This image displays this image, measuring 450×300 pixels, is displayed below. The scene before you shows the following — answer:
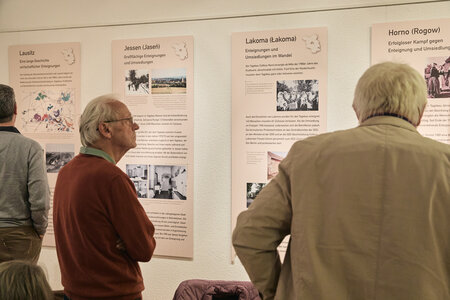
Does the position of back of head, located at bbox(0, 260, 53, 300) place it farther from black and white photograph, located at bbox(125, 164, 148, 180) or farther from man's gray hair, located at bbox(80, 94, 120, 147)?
black and white photograph, located at bbox(125, 164, 148, 180)

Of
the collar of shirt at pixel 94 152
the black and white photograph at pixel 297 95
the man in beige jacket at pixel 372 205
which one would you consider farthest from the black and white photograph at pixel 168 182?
the man in beige jacket at pixel 372 205

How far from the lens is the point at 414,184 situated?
1.20m

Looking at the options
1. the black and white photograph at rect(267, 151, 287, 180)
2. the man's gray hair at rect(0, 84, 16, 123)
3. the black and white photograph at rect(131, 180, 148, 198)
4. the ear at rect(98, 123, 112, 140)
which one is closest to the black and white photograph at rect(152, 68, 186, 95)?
the black and white photograph at rect(131, 180, 148, 198)

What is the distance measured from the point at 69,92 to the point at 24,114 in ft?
1.52

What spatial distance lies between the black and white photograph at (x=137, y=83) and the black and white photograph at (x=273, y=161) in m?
1.06

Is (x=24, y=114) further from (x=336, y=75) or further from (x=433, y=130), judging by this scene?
(x=433, y=130)

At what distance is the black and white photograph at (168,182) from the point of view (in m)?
3.04

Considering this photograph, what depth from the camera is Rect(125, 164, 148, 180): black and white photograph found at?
123 inches

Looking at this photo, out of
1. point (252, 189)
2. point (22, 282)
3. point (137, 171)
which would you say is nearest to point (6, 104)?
point (137, 171)

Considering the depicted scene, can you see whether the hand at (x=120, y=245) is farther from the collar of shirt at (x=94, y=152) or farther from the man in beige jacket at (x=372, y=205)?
the man in beige jacket at (x=372, y=205)

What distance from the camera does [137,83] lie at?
3.11m

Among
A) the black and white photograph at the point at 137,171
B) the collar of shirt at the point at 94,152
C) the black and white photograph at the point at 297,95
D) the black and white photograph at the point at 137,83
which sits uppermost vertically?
the black and white photograph at the point at 137,83

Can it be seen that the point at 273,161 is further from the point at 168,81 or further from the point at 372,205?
the point at 372,205

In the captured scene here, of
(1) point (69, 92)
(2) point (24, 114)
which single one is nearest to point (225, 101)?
(1) point (69, 92)
